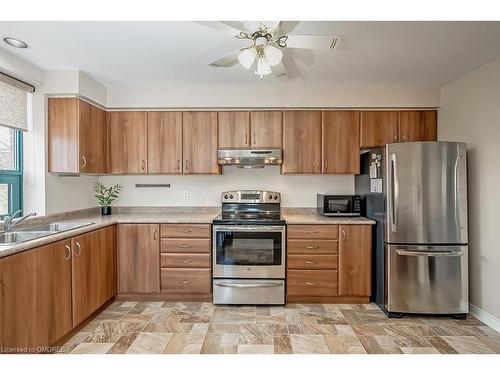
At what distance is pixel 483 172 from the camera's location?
9.23ft

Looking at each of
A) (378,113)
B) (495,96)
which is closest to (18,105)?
(378,113)

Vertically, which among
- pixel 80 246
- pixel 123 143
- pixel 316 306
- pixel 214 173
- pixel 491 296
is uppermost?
pixel 123 143

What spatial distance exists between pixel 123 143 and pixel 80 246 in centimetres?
143

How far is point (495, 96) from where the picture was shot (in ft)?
8.79

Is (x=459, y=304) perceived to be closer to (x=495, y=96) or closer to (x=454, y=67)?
(x=495, y=96)

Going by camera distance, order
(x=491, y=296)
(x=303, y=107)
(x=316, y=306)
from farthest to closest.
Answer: (x=303, y=107) → (x=316, y=306) → (x=491, y=296)

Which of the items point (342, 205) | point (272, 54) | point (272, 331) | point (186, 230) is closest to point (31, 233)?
point (186, 230)

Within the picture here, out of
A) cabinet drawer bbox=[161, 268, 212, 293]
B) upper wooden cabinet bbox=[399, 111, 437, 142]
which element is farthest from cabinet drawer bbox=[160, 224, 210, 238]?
upper wooden cabinet bbox=[399, 111, 437, 142]

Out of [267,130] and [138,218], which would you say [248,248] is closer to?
[138,218]

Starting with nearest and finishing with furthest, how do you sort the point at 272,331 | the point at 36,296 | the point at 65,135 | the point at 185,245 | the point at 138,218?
the point at 36,296 → the point at 272,331 → the point at 65,135 → the point at 185,245 → the point at 138,218

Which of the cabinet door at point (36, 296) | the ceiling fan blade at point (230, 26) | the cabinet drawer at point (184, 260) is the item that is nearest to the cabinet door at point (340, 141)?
the cabinet drawer at point (184, 260)

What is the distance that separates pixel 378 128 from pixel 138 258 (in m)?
3.00

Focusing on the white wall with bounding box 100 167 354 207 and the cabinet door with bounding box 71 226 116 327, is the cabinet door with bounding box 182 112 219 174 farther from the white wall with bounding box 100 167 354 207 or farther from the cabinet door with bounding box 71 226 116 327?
the cabinet door with bounding box 71 226 116 327

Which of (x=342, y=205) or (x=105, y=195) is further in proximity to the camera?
(x=105, y=195)
